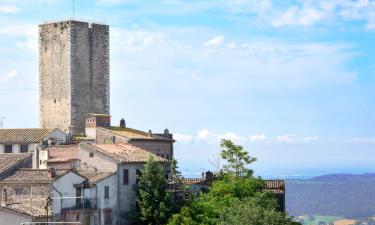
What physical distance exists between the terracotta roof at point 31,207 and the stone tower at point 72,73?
1828 centimetres

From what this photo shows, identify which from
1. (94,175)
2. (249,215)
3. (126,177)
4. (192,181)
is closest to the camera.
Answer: (249,215)

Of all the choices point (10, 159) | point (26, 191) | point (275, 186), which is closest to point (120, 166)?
point (26, 191)

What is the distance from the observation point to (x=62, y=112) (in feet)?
235

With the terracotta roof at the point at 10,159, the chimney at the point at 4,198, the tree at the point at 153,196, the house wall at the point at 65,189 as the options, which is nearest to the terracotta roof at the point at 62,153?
the terracotta roof at the point at 10,159

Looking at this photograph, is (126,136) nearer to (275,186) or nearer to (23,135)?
(23,135)

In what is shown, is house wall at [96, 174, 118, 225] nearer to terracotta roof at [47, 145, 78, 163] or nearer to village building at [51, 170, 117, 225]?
village building at [51, 170, 117, 225]

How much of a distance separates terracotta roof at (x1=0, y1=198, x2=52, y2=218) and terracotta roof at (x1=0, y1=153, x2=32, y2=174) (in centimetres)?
468

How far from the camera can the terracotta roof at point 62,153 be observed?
58.6 meters

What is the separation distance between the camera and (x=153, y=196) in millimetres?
55062

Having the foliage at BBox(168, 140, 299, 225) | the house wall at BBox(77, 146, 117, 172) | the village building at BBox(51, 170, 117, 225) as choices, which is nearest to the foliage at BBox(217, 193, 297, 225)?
the foliage at BBox(168, 140, 299, 225)

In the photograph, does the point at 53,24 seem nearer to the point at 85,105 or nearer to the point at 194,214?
the point at 85,105

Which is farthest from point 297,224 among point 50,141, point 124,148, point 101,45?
point 101,45

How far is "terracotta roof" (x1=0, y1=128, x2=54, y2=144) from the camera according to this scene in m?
64.1

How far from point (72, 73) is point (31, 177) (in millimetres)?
18465
